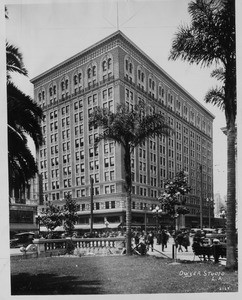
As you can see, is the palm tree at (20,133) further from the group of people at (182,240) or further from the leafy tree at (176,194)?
the group of people at (182,240)

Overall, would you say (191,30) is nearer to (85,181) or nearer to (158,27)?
(158,27)

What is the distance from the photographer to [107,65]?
8.26 meters

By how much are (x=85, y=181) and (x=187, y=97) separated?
3.73 meters

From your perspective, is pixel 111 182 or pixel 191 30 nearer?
pixel 191 30

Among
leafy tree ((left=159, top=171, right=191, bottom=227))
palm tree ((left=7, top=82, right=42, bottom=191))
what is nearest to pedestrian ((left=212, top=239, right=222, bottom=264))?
leafy tree ((left=159, top=171, right=191, bottom=227))

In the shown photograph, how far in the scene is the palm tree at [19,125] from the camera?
692 cm

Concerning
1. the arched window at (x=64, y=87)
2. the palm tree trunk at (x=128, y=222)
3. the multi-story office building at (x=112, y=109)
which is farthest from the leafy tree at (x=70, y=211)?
the arched window at (x=64, y=87)

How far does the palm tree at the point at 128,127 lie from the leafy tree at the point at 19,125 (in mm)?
1659

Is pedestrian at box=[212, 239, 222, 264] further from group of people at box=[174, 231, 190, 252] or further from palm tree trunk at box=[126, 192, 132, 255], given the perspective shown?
palm tree trunk at box=[126, 192, 132, 255]

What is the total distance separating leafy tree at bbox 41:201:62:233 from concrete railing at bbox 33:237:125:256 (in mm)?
590

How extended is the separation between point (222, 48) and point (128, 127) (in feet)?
10.3

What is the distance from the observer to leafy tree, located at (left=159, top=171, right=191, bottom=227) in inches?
335

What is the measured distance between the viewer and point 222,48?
7.05 meters

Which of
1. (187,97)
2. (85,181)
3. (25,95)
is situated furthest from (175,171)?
(25,95)
